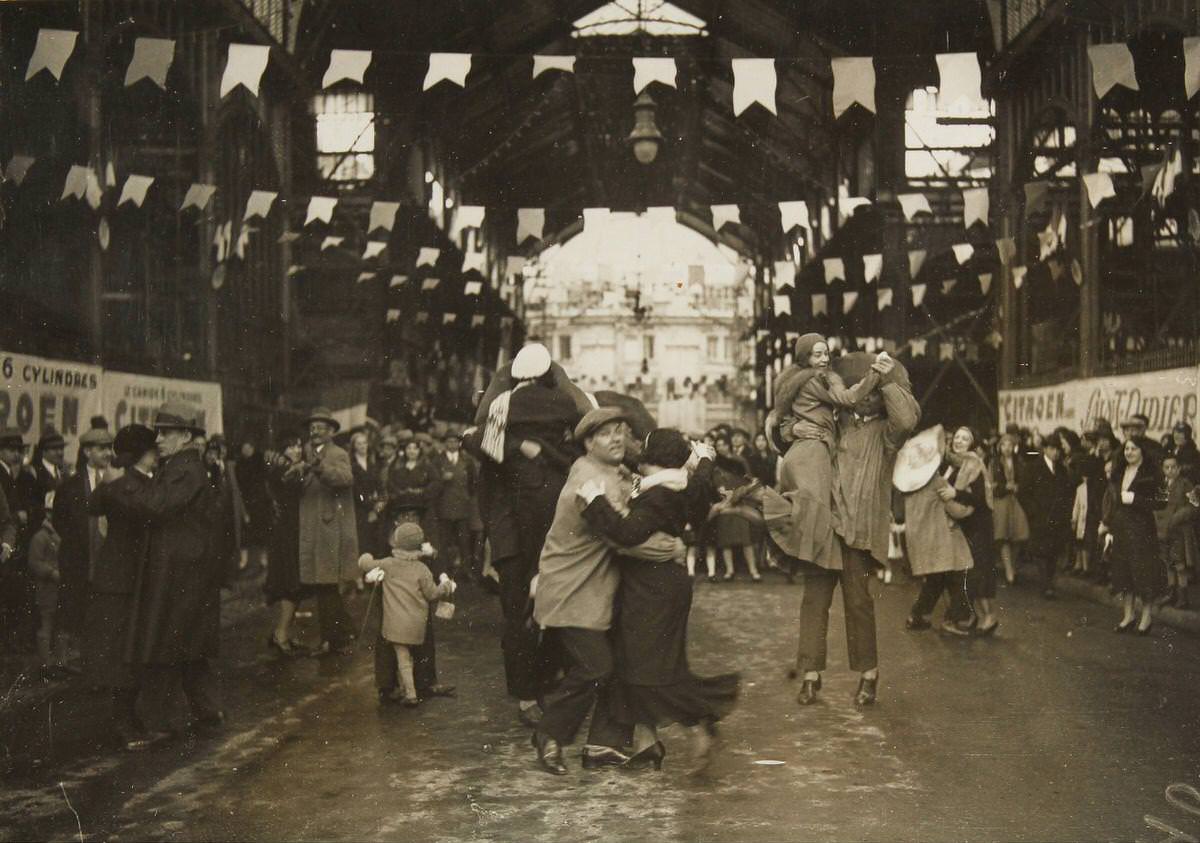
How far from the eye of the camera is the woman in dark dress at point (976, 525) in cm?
1138

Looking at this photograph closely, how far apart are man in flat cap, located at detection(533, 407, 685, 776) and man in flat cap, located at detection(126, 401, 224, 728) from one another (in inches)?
78.6

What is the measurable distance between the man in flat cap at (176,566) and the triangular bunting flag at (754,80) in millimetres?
6922

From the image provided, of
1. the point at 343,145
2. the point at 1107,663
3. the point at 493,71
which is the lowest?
the point at 1107,663

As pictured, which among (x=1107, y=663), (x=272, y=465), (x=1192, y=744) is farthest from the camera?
(x=272, y=465)

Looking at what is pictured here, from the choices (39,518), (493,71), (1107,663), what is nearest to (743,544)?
(1107,663)

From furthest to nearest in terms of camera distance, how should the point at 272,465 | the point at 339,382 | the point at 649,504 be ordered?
the point at 339,382, the point at 272,465, the point at 649,504

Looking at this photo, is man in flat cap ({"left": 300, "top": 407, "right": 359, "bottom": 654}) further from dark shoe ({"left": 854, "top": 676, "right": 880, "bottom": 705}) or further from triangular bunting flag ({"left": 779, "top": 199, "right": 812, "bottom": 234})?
triangular bunting flag ({"left": 779, "top": 199, "right": 812, "bottom": 234})

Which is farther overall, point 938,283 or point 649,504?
point 938,283

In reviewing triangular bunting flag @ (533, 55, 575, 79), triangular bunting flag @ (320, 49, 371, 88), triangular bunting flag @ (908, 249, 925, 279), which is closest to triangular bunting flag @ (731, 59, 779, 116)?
triangular bunting flag @ (533, 55, 575, 79)

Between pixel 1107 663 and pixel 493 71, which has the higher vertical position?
pixel 493 71

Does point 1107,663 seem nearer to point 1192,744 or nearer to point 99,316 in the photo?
point 1192,744

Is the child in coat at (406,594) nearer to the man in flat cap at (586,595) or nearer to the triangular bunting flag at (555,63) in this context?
the man in flat cap at (586,595)

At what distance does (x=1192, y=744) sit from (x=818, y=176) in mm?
27810

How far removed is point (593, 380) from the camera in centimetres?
8100
